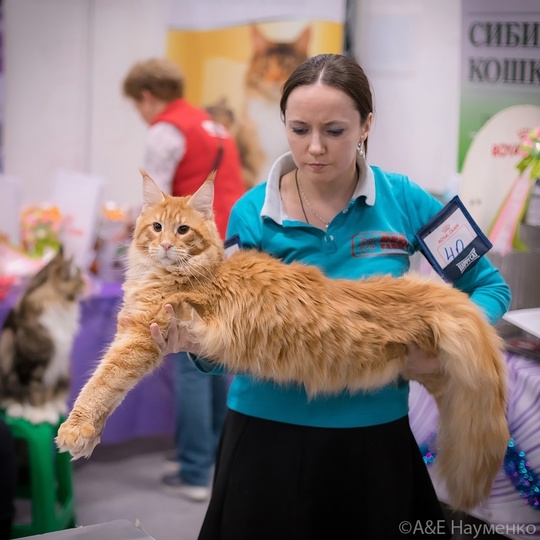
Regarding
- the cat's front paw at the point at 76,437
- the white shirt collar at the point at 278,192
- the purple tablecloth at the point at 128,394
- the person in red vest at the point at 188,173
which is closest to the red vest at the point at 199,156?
the person in red vest at the point at 188,173

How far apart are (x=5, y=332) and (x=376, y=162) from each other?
1.67 metres

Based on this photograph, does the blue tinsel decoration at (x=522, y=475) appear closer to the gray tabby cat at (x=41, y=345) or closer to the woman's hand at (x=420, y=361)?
the woman's hand at (x=420, y=361)

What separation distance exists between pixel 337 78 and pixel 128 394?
2293 millimetres

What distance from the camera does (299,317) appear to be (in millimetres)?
1465

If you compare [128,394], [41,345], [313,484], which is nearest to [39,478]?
[41,345]

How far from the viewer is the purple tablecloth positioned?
134 inches

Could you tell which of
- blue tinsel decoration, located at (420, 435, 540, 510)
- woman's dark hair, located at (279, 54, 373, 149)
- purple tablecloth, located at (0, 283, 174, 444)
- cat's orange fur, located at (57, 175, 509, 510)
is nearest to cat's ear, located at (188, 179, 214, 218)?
cat's orange fur, located at (57, 175, 509, 510)

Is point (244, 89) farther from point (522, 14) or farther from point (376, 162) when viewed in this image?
point (522, 14)

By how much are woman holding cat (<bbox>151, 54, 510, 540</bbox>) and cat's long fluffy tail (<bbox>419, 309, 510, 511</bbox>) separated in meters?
0.07

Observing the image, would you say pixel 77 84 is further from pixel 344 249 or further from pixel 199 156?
pixel 344 249

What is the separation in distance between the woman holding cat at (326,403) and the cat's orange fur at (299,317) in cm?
6

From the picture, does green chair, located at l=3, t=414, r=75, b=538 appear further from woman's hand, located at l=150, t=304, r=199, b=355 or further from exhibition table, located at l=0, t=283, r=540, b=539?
woman's hand, located at l=150, t=304, r=199, b=355

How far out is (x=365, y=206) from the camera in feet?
5.12

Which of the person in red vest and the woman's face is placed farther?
the person in red vest
